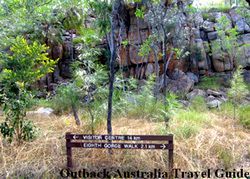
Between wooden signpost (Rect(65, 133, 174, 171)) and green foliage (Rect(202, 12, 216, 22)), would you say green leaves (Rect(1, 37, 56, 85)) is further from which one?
green foliage (Rect(202, 12, 216, 22))

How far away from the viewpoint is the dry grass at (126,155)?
370 cm

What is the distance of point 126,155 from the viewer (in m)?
3.87

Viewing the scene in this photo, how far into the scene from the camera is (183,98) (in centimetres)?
1144

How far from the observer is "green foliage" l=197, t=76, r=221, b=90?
1293 centimetres

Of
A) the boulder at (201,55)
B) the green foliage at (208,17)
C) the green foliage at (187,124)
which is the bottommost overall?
the green foliage at (187,124)

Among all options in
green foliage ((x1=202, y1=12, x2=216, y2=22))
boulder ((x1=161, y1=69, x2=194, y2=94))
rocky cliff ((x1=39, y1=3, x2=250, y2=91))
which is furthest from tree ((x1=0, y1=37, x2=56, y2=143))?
green foliage ((x1=202, y1=12, x2=216, y2=22))

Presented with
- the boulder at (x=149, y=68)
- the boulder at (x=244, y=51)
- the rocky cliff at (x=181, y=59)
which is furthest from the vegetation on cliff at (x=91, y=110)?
the boulder at (x=244, y=51)

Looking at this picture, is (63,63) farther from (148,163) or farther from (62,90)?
(148,163)

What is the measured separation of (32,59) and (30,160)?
4.99 feet

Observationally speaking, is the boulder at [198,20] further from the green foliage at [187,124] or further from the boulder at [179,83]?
the green foliage at [187,124]

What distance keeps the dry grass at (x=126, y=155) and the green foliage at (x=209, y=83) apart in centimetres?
849

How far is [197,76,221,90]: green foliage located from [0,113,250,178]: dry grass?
849 centimetres

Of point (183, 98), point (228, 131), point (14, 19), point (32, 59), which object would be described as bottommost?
point (183, 98)

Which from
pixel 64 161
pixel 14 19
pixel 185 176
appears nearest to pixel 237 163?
pixel 185 176
